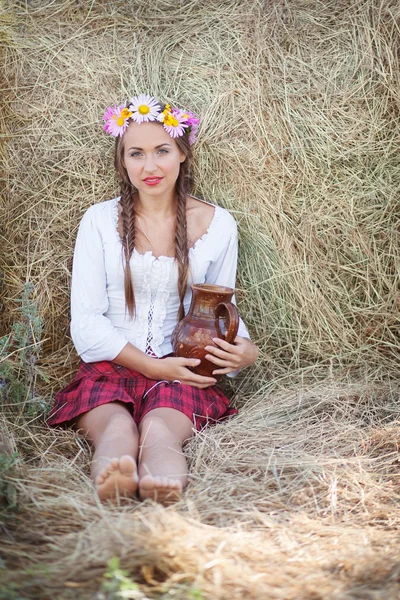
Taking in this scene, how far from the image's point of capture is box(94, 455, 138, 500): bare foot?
2.03 meters

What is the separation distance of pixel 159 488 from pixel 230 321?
0.79m

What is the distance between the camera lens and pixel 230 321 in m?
2.64

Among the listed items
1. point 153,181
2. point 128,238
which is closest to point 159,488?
point 128,238

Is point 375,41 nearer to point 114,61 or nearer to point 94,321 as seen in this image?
point 114,61

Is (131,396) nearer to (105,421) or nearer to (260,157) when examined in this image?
(105,421)

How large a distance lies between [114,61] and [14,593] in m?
2.35

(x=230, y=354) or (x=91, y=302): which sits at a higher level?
(x=91, y=302)

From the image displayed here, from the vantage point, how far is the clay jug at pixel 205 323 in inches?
104

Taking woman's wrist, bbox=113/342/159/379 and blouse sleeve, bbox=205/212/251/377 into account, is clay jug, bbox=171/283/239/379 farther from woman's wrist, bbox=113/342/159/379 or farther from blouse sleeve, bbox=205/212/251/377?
blouse sleeve, bbox=205/212/251/377

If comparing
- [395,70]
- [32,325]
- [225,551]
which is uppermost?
[395,70]

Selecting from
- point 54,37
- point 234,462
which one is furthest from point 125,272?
point 54,37

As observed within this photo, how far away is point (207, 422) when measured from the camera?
2650 mm

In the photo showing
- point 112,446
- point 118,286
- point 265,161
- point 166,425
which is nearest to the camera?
point 112,446

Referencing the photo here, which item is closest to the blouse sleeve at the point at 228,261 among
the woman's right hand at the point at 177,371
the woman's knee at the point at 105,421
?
the woman's right hand at the point at 177,371
